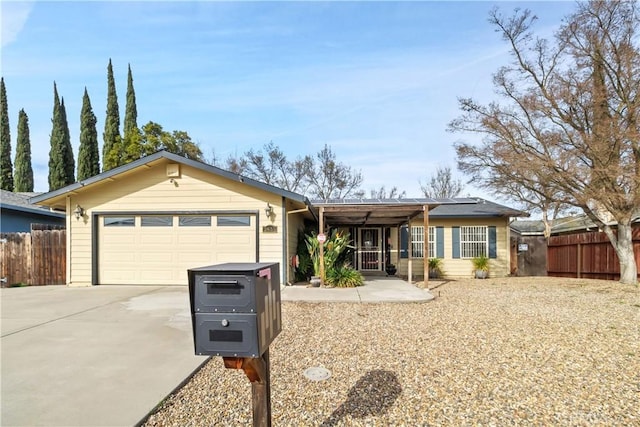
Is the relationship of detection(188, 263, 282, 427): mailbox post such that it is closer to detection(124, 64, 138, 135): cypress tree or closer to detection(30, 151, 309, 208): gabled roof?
detection(30, 151, 309, 208): gabled roof

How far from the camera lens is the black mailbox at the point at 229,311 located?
1873mm

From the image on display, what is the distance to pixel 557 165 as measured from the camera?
428 inches

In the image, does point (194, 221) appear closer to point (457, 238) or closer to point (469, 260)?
point (457, 238)

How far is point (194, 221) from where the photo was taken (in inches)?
418

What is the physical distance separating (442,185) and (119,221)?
1045 inches

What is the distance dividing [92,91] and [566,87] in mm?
28423

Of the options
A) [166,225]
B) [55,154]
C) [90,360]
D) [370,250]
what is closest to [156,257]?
[166,225]

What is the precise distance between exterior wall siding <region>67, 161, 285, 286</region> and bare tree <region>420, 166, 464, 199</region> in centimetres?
2375

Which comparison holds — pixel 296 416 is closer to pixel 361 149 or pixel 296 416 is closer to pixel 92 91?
pixel 361 149

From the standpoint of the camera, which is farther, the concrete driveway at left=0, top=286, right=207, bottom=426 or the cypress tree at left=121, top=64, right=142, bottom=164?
the cypress tree at left=121, top=64, right=142, bottom=164

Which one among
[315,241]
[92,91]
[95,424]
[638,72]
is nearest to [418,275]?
[315,241]

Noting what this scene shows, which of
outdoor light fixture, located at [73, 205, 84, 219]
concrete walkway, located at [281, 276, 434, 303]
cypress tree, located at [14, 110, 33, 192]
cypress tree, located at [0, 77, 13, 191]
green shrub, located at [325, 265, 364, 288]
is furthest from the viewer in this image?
cypress tree, located at [14, 110, 33, 192]

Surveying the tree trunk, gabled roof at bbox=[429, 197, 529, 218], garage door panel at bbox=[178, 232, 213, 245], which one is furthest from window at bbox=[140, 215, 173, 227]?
the tree trunk

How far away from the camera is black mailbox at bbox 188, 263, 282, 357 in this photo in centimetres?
187
